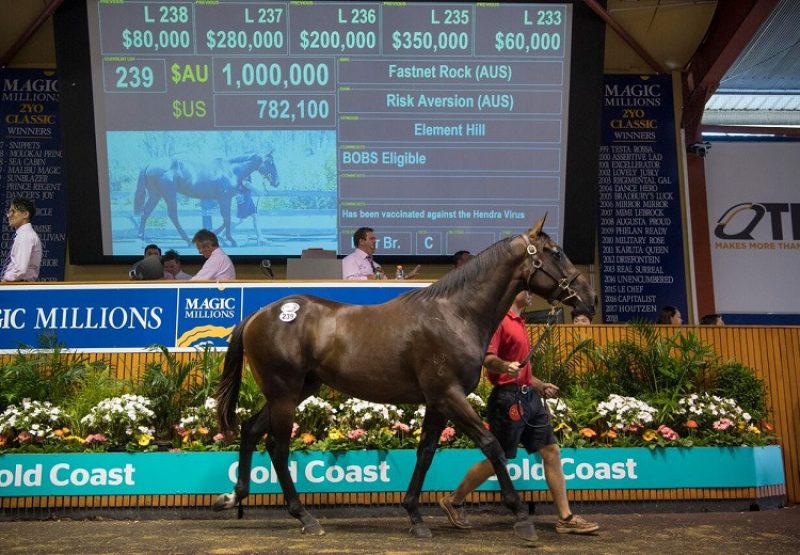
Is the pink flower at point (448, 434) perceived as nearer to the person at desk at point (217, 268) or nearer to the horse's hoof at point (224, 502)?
the horse's hoof at point (224, 502)

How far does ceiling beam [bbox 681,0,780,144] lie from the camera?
1333cm

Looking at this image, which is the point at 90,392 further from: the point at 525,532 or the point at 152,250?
the point at 152,250

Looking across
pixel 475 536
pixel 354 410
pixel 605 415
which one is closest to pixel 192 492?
pixel 354 410

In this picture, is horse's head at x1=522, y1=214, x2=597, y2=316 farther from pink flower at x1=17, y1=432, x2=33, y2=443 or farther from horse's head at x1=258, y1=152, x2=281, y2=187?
horse's head at x1=258, y1=152, x2=281, y2=187

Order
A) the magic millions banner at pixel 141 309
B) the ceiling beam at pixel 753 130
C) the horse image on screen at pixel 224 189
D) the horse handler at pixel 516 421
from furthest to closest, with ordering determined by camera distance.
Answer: the ceiling beam at pixel 753 130, the horse image on screen at pixel 224 189, the magic millions banner at pixel 141 309, the horse handler at pixel 516 421

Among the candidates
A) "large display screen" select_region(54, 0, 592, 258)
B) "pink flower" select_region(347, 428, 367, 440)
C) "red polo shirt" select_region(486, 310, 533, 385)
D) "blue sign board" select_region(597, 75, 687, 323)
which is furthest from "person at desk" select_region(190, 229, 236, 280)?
"blue sign board" select_region(597, 75, 687, 323)

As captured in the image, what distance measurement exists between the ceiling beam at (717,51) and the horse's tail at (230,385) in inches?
396

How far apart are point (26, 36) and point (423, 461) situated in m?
11.2

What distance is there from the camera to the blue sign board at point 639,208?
14633 millimetres

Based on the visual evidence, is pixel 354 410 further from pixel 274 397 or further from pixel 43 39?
pixel 43 39

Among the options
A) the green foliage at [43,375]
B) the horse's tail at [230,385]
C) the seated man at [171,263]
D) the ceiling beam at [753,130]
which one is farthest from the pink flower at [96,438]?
the ceiling beam at [753,130]

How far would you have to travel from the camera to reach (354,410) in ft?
A: 23.8

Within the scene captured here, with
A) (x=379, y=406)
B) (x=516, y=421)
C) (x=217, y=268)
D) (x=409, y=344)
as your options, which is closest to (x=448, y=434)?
(x=379, y=406)

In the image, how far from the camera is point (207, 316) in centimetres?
834
